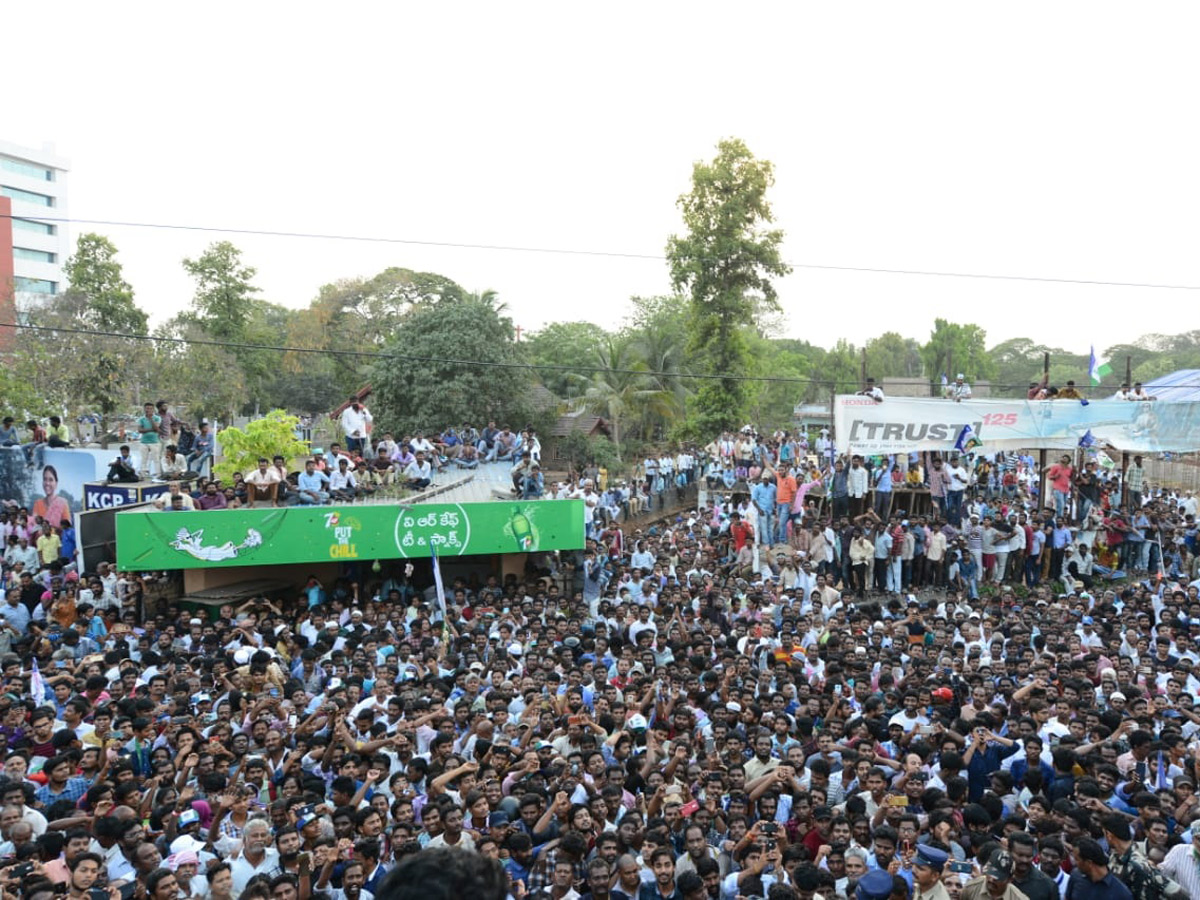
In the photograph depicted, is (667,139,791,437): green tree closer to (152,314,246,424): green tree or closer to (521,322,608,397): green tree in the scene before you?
(521,322,608,397): green tree

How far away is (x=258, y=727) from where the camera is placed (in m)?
8.34

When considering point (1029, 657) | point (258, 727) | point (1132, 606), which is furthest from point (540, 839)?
point (1132, 606)

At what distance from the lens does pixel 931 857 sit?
226 inches

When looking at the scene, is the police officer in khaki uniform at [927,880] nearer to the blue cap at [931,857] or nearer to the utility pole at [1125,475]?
the blue cap at [931,857]

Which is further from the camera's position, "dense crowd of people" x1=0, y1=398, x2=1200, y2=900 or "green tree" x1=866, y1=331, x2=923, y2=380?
"green tree" x1=866, y1=331, x2=923, y2=380

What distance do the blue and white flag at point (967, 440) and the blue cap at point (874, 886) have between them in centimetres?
1349

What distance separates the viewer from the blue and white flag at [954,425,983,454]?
18.0 metres

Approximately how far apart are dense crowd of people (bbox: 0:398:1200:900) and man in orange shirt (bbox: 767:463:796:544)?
1229 mm

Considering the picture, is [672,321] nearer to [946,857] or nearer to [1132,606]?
[1132,606]

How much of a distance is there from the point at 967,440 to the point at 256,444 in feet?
42.3

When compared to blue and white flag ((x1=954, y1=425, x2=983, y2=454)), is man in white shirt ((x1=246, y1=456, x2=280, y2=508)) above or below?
below

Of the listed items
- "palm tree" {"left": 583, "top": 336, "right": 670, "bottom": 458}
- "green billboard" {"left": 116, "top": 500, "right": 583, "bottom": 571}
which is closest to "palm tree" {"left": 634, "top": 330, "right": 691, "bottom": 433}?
"palm tree" {"left": 583, "top": 336, "right": 670, "bottom": 458}

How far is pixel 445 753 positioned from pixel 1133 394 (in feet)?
56.8

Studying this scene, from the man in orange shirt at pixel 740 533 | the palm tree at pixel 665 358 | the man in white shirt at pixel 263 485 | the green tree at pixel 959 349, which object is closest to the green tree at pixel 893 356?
the green tree at pixel 959 349
